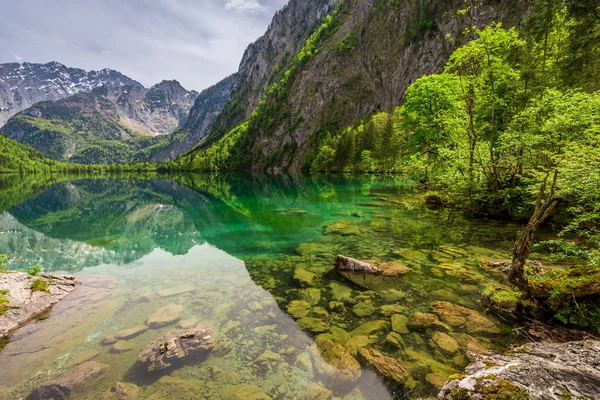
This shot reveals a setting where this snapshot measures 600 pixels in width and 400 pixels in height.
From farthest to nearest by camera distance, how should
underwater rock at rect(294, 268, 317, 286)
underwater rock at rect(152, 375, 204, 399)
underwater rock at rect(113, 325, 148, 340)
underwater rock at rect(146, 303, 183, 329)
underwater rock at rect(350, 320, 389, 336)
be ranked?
1. underwater rock at rect(294, 268, 317, 286)
2. underwater rock at rect(146, 303, 183, 329)
3. underwater rock at rect(113, 325, 148, 340)
4. underwater rock at rect(350, 320, 389, 336)
5. underwater rock at rect(152, 375, 204, 399)

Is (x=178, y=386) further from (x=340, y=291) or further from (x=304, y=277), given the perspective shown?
(x=304, y=277)

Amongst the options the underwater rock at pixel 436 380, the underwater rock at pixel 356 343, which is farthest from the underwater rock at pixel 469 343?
the underwater rock at pixel 356 343

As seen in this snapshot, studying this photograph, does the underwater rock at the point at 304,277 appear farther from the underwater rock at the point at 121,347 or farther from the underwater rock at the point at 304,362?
the underwater rock at the point at 121,347

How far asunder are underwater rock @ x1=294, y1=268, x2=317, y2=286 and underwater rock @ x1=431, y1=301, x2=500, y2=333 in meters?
5.27

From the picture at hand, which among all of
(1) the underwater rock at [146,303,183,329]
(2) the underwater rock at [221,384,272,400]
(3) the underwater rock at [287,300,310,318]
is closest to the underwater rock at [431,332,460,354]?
(3) the underwater rock at [287,300,310,318]

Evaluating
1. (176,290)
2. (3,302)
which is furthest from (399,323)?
(3,302)

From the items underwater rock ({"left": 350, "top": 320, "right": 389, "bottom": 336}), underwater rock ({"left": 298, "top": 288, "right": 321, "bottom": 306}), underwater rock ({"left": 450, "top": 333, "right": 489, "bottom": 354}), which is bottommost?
underwater rock ({"left": 298, "top": 288, "right": 321, "bottom": 306})

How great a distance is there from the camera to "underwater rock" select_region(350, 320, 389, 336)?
920cm

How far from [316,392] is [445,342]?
13.1 feet

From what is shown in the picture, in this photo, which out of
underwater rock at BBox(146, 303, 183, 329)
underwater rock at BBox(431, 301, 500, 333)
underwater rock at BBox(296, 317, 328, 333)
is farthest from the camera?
underwater rock at BBox(146, 303, 183, 329)

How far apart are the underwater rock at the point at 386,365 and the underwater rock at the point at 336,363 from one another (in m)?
0.37

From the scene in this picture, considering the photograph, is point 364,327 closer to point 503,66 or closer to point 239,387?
point 239,387

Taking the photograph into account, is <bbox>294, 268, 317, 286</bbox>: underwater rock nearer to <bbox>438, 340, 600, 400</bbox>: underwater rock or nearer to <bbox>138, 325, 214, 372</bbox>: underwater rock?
<bbox>138, 325, 214, 372</bbox>: underwater rock

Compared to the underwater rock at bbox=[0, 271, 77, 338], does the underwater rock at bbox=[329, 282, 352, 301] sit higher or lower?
higher
